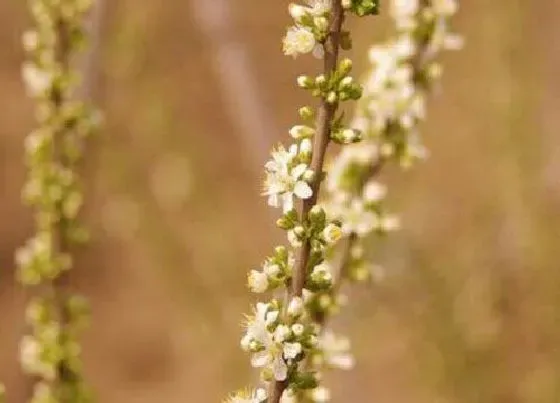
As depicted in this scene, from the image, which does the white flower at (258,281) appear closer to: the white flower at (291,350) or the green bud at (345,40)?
the white flower at (291,350)

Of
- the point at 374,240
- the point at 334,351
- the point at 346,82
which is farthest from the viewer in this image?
the point at 374,240

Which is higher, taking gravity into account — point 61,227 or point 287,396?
point 61,227

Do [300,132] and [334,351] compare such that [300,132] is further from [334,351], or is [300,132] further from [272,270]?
[334,351]

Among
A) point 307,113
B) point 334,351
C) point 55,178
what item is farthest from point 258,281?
point 55,178

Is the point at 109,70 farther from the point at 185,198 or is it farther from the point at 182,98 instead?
the point at 182,98

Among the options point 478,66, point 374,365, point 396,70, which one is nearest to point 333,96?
point 396,70

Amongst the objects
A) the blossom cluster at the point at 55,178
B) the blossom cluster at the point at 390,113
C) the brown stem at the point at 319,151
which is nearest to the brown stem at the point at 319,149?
the brown stem at the point at 319,151
